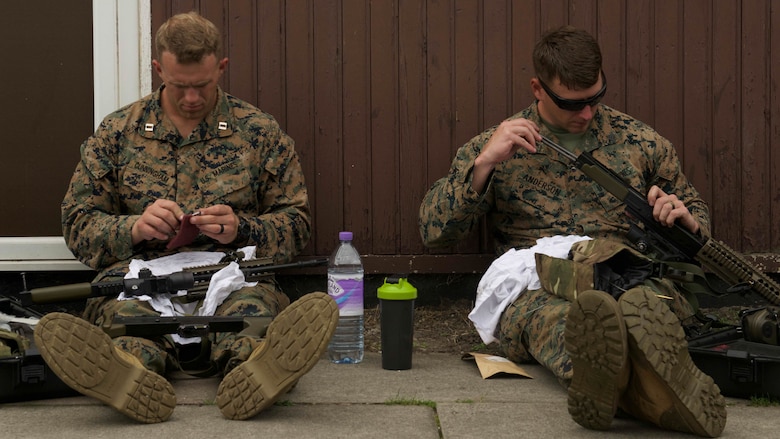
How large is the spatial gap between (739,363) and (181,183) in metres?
2.35

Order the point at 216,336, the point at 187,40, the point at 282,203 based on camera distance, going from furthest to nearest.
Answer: the point at 282,203 → the point at 187,40 → the point at 216,336

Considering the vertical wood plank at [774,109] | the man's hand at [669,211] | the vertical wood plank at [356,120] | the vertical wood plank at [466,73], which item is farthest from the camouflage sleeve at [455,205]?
the vertical wood plank at [774,109]

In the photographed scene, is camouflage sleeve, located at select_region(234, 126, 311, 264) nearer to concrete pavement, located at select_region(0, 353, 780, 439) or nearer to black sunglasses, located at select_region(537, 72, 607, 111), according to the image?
concrete pavement, located at select_region(0, 353, 780, 439)

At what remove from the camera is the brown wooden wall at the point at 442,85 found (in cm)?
500

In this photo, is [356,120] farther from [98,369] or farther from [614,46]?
[98,369]

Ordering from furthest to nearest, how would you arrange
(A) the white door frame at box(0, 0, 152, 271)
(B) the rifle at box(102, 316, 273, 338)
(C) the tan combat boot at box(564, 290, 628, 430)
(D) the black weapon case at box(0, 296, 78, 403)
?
(A) the white door frame at box(0, 0, 152, 271), (B) the rifle at box(102, 316, 273, 338), (D) the black weapon case at box(0, 296, 78, 403), (C) the tan combat boot at box(564, 290, 628, 430)

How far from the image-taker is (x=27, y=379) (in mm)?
3383

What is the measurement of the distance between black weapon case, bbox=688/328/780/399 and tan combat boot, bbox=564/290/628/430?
725mm

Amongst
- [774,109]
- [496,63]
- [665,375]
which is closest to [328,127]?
[496,63]

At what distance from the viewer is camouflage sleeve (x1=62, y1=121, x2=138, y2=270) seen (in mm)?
4148

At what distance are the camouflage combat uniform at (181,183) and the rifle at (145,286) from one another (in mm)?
248

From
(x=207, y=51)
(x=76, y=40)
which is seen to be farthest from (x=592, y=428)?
(x=76, y=40)

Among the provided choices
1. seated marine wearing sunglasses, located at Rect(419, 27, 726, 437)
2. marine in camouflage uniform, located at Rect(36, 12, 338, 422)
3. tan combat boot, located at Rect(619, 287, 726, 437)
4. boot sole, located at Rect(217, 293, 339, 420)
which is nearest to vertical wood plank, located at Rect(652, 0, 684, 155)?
seated marine wearing sunglasses, located at Rect(419, 27, 726, 437)

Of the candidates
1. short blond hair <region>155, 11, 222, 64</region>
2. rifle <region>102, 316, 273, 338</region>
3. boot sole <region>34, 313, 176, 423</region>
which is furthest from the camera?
short blond hair <region>155, 11, 222, 64</region>
